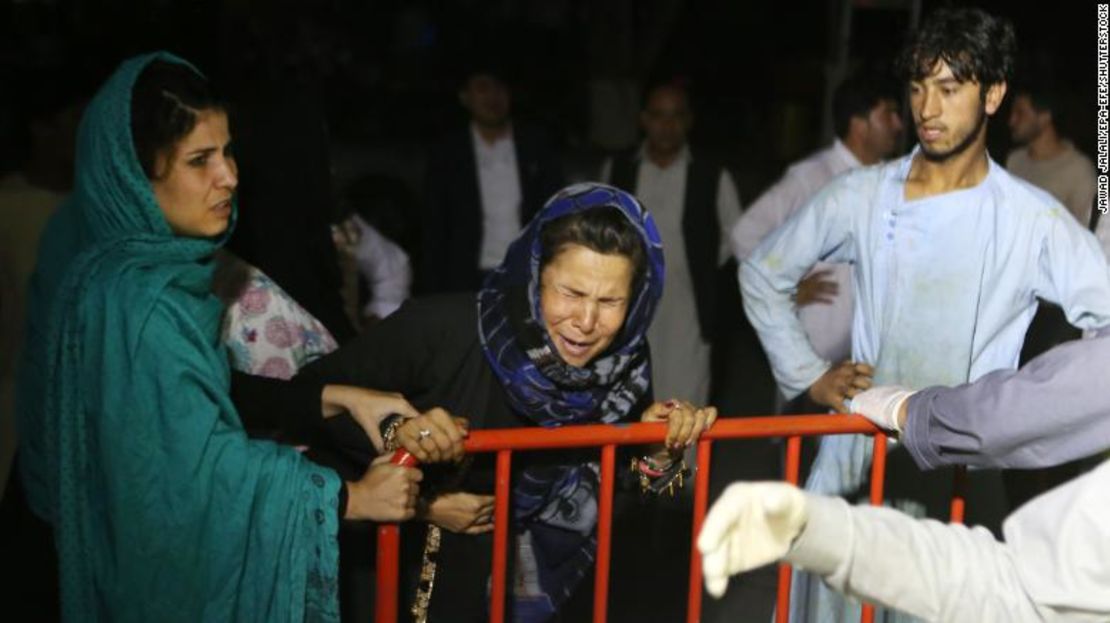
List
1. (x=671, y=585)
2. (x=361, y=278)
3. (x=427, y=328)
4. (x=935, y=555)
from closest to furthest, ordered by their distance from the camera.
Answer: (x=935, y=555)
(x=427, y=328)
(x=671, y=585)
(x=361, y=278)

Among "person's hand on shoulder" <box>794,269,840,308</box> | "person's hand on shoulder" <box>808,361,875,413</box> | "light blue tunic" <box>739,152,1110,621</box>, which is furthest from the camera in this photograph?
"person's hand on shoulder" <box>794,269,840,308</box>

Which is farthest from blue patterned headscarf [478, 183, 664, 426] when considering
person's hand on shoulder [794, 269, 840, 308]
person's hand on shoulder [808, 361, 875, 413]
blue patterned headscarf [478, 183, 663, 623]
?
person's hand on shoulder [794, 269, 840, 308]

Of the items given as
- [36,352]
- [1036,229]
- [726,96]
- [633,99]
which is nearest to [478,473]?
[36,352]

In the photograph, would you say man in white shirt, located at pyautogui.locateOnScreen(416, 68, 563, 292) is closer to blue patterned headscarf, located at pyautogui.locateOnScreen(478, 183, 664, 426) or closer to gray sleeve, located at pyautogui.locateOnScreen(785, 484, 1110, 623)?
blue patterned headscarf, located at pyautogui.locateOnScreen(478, 183, 664, 426)

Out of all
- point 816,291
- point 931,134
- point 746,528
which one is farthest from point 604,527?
point 816,291

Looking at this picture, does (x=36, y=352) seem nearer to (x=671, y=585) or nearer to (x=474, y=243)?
(x=671, y=585)

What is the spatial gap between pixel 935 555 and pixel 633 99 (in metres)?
14.0

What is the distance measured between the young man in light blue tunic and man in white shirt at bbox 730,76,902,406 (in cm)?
140

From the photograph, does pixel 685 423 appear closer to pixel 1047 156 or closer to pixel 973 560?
pixel 973 560

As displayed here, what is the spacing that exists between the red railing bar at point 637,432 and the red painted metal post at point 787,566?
0.21 ft

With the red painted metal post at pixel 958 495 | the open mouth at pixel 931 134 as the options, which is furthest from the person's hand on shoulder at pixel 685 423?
the open mouth at pixel 931 134

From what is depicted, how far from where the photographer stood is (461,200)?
6805 mm

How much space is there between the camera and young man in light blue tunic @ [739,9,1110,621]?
146 inches

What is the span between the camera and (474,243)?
6.76 m
